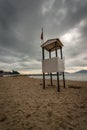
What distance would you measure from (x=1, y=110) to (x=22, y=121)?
4.84ft

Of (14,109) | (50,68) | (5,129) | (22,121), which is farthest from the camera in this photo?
(50,68)

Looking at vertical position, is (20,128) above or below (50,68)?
below

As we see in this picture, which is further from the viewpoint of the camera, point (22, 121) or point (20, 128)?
point (22, 121)

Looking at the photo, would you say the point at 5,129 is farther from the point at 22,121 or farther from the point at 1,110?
the point at 1,110

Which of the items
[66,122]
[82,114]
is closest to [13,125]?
[66,122]

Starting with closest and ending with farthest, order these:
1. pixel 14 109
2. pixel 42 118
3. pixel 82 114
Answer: pixel 42 118
pixel 82 114
pixel 14 109

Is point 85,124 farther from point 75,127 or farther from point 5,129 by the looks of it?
point 5,129

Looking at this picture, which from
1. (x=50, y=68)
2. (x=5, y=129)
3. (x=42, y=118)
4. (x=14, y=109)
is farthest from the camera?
(x=50, y=68)

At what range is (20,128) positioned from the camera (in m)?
3.40

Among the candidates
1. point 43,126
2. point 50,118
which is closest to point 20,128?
point 43,126

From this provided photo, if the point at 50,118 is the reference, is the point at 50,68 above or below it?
above

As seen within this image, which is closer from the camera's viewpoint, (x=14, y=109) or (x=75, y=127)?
(x=75, y=127)

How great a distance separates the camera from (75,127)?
3.50 meters

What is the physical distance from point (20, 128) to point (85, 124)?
2.20 metres
